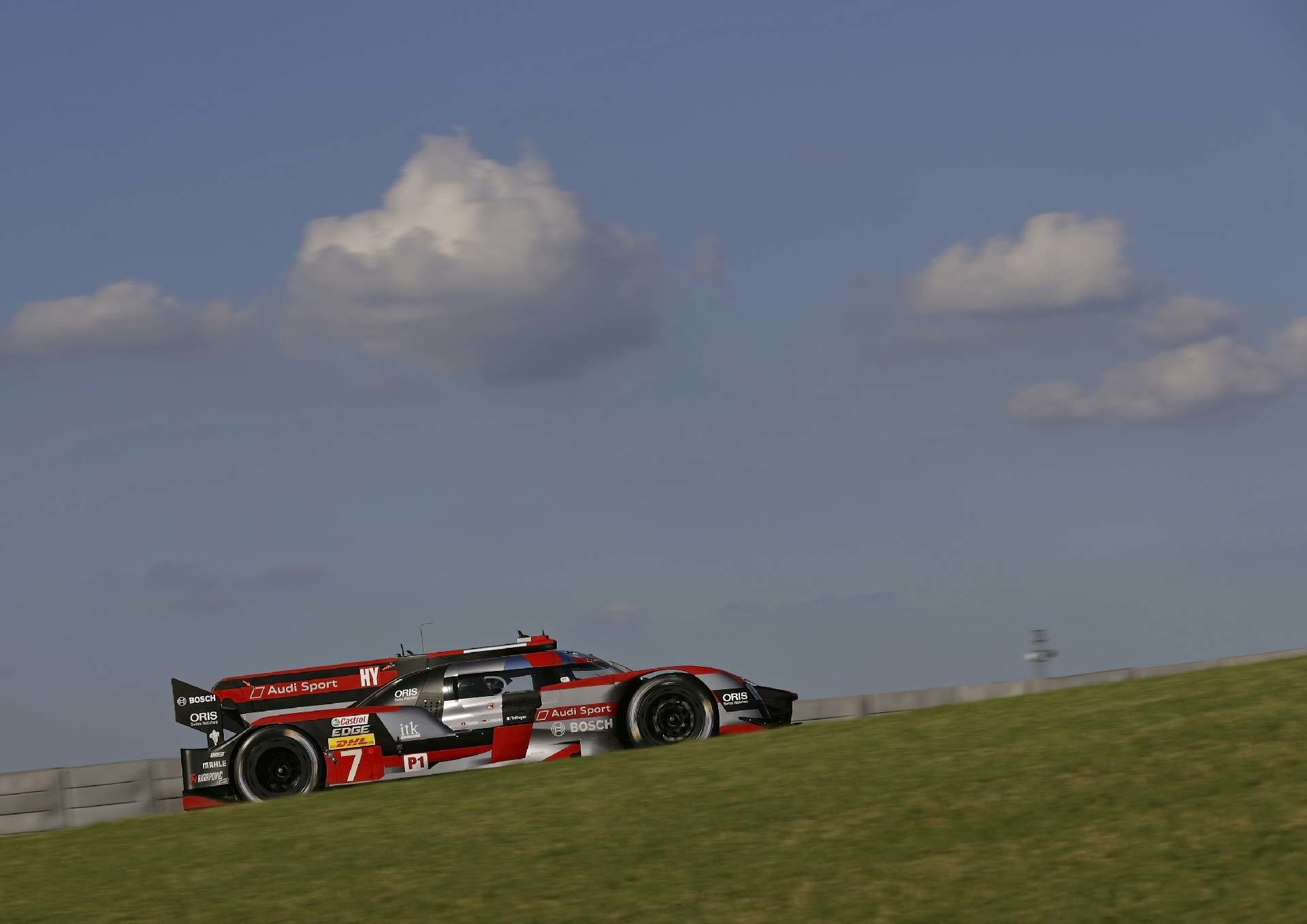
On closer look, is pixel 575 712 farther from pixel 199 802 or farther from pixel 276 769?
pixel 199 802

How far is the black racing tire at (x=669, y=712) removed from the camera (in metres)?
13.7

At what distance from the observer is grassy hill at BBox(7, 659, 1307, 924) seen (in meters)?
7.48

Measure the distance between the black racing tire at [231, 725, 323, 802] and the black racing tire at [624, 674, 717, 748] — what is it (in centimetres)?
310

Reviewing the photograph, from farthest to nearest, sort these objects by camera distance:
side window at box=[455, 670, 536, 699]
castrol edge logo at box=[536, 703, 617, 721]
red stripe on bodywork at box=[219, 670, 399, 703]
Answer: red stripe on bodywork at box=[219, 670, 399, 703], side window at box=[455, 670, 536, 699], castrol edge logo at box=[536, 703, 617, 721]

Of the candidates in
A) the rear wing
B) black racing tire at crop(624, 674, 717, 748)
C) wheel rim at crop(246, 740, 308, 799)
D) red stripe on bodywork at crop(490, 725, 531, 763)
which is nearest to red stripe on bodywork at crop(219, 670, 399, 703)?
the rear wing

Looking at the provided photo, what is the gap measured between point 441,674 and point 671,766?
3.79 metres

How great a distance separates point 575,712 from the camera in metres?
13.9

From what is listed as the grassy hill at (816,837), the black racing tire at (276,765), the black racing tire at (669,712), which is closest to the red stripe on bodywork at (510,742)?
the black racing tire at (669,712)

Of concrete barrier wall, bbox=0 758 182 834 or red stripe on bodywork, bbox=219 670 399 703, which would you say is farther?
concrete barrier wall, bbox=0 758 182 834

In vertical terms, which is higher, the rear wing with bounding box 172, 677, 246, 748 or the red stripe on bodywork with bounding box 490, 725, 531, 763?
the rear wing with bounding box 172, 677, 246, 748

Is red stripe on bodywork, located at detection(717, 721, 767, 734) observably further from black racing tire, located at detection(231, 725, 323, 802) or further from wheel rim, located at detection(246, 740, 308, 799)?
wheel rim, located at detection(246, 740, 308, 799)

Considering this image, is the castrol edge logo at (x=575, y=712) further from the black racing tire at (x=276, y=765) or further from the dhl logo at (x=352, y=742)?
the black racing tire at (x=276, y=765)

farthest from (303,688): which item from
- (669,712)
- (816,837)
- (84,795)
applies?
(816,837)

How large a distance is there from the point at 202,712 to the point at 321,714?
167 cm
